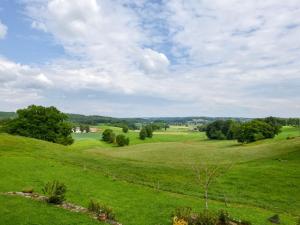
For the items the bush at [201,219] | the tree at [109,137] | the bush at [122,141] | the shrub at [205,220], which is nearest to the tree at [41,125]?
the bush at [122,141]

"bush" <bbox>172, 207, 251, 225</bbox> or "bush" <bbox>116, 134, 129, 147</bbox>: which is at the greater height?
"bush" <bbox>172, 207, 251, 225</bbox>

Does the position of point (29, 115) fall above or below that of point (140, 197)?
above

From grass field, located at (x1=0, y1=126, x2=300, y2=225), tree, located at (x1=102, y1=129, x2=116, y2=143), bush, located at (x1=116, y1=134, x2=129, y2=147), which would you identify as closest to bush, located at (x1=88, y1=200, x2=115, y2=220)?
grass field, located at (x1=0, y1=126, x2=300, y2=225)

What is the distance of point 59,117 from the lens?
382 ft

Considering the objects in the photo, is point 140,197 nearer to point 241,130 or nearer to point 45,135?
point 45,135

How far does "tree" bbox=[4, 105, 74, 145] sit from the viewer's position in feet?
372

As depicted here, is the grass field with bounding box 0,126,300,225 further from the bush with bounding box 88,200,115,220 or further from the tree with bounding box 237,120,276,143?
the tree with bounding box 237,120,276,143

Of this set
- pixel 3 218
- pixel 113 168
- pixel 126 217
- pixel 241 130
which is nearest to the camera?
pixel 3 218

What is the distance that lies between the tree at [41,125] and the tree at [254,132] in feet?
232

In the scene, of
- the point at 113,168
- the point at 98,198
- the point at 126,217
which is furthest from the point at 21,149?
the point at 126,217

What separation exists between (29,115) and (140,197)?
88.2 meters

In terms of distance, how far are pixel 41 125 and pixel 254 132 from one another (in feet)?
273

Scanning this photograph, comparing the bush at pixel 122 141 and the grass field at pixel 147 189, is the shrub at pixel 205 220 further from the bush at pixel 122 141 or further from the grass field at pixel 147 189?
the bush at pixel 122 141

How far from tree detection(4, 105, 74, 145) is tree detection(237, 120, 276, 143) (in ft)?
232
